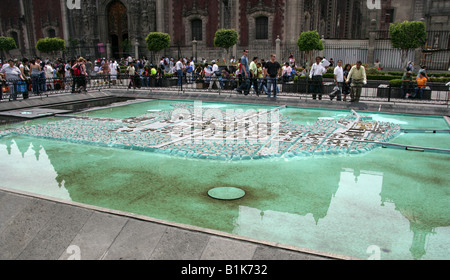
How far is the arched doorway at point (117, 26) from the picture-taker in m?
38.7

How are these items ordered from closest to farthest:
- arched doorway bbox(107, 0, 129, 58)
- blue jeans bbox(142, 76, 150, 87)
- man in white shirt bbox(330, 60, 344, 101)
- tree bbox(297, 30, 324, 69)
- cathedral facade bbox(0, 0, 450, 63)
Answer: man in white shirt bbox(330, 60, 344, 101)
blue jeans bbox(142, 76, 150, 87)
tree bbox(297, 30, 324, 69)
cathedral facade bbox(0, 0, 450, 63)
arched doorway bbox(107, 0, 129, 58)

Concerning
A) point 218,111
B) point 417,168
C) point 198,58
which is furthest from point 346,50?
point 417,168

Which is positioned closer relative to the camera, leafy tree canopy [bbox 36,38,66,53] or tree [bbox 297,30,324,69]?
tree [bbox 297,30,324,69]

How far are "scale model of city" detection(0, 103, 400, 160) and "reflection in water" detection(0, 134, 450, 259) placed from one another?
1.68ft

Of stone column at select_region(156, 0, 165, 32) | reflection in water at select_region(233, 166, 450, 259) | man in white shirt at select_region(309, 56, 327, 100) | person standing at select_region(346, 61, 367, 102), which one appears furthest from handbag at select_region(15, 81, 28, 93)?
stone column at select_region(156, 0, 165, 32)

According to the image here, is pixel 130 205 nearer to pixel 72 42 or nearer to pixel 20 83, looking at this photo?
pixel 20 83

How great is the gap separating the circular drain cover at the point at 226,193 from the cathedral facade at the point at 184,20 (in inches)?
1039

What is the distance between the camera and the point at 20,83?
14.1 metres

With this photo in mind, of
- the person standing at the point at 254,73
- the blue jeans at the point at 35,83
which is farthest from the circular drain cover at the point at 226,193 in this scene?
the blue jeans at the point at 35,83

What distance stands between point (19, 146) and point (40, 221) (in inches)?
201

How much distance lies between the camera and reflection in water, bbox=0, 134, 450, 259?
4.55 metres

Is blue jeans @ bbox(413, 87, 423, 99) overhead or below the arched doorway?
below

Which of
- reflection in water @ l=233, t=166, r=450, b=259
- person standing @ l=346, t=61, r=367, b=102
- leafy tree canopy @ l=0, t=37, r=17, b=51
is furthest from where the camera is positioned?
leafy tree canopy @ l=0, t=37, r=17, b=51

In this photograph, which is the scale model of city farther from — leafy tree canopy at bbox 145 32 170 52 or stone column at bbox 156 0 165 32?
stone column at bbox 156 0 165 32
